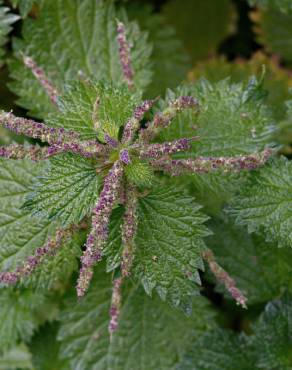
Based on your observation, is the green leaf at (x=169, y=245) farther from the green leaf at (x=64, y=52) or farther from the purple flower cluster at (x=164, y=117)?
the green leaf at (x=64, y=52)

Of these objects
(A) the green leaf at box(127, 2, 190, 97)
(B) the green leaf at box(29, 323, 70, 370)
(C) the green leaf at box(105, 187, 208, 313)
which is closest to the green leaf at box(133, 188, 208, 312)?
(C) the green leaf at box(105, 187, 208, 313)

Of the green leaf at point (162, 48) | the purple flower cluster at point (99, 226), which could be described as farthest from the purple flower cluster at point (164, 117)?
the green leaf at point (162, 48)

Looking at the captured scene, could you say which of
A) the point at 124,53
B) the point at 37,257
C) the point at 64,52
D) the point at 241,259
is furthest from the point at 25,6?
the point at 241,259

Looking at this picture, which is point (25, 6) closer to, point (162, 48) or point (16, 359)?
point (162, 48)

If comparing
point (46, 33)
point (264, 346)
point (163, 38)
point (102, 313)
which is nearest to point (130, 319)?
point (102, 313)

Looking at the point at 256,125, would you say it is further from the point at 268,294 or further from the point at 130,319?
the point at 130,319
